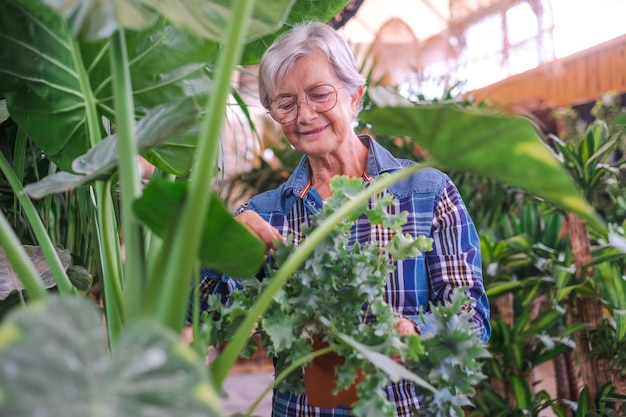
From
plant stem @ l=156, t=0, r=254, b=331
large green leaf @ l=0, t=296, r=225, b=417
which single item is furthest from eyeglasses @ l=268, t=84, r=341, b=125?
large green leaf @ l=0, t=296, r=225, b=417

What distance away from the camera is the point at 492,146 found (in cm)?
42

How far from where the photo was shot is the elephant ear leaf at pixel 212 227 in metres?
0.46

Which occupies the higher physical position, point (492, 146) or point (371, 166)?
point (371, 166)

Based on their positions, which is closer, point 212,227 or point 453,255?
point 212,227

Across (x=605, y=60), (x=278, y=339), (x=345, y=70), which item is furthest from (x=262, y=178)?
(x=605, y=60)

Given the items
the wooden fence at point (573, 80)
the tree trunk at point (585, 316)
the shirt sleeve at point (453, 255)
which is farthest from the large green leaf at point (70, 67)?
the wooden fence at point (573, 80)

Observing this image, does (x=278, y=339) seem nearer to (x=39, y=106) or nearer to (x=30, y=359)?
(x=30, y=359)

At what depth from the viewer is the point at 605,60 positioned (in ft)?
16.1

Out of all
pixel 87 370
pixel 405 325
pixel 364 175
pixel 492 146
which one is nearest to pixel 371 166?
pixel 364 175

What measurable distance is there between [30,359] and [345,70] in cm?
83

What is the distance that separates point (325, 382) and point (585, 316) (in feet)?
4.09

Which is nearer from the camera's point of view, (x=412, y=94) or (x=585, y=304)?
(x=585, y=304)

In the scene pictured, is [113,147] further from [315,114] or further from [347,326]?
[315,114]

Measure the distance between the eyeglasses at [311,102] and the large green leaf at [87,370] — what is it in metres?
0.73
